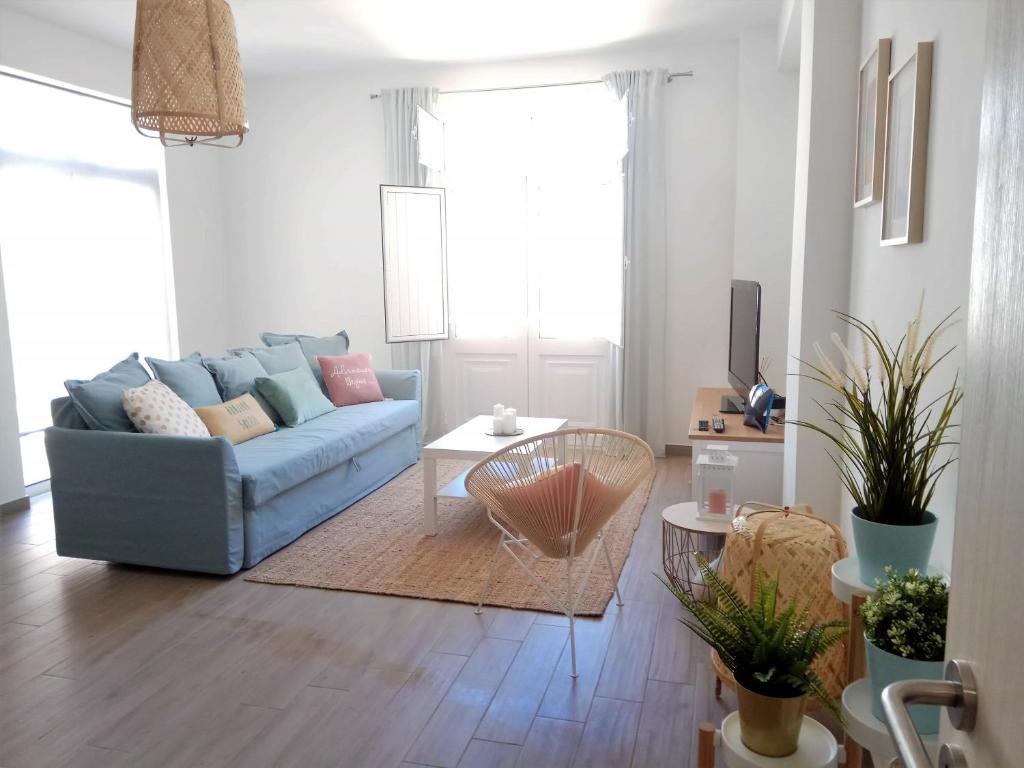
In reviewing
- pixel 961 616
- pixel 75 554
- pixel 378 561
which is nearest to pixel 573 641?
pixel 378 561

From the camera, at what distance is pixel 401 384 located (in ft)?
17.8

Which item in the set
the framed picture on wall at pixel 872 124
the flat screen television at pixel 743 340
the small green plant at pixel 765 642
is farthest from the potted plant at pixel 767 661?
the flat screen television at pixel 743 340

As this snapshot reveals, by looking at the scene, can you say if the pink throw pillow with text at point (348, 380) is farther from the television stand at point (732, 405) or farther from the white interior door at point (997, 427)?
the white interior door at point (997, 427)

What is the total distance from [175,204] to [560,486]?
459cm

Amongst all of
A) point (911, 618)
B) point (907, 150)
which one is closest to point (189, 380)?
point (907, 150)

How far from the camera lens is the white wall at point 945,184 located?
1.76 metres

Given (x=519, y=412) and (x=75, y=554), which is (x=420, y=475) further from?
(x=75, y=554)

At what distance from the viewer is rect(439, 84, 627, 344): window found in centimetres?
567

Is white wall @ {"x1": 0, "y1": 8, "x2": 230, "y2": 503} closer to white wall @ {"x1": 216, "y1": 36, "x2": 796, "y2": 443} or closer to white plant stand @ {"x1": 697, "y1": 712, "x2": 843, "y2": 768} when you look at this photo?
white wall @ {"x1": 216, "y1": 36, "x2": 796, "y2": 443}

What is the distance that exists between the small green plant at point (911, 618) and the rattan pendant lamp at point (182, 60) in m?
2.81

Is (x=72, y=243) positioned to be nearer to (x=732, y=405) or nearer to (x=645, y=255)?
(x=645, y=255)

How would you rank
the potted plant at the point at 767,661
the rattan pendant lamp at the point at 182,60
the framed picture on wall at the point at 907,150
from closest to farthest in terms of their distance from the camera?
the potted plant at the point at 767,661 < the framed picture on wall at the point at 907,150 < the rattan pendant lamp at the point at 182,60

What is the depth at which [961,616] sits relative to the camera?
2.49ft

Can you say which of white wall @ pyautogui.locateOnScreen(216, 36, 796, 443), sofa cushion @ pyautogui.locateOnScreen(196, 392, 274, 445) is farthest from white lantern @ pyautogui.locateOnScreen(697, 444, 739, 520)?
white wall @ pyautogui.locateOnScreen(216, 36, 796, 443)
